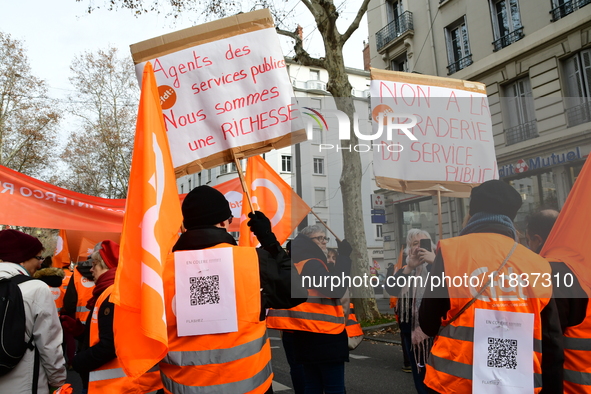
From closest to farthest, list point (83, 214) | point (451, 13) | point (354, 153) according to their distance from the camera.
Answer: point (83, 214) < point (354, 153) < point (451, 13)

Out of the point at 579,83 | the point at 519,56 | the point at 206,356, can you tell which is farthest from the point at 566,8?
the point at 206,356

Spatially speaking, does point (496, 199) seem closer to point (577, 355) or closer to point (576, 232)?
point (576, 232)

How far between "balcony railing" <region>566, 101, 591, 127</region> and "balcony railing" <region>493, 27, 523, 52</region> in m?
3.06

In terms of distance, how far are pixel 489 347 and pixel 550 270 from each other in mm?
485

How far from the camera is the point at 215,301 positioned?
7.48 ft

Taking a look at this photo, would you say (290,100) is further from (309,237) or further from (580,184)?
(580,184)

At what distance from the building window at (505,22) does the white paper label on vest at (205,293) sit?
14256mm

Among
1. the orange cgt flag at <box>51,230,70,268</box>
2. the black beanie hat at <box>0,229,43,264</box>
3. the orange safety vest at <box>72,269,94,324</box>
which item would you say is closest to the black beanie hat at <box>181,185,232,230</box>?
the black beanie hat at <box>0,229,43,264</box>

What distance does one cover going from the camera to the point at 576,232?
7.82 ft

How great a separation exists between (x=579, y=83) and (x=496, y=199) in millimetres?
11885

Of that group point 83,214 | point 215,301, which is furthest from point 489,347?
point 83,214

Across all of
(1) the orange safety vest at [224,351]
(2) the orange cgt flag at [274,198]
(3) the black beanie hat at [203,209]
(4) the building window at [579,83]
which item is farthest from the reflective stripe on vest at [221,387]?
(4) the building window at [579,83]

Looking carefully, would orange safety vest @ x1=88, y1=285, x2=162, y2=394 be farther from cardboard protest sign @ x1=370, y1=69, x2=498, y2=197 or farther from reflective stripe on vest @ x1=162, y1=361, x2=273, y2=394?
cardboard protest sign @ x1=370, y1=69, x2=498, y2=197

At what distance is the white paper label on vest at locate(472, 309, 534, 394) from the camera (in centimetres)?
210
